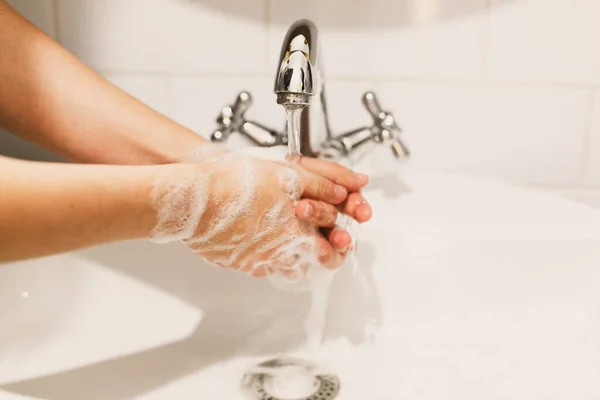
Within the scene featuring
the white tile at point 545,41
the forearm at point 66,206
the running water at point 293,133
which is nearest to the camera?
the forearm at point 66,206

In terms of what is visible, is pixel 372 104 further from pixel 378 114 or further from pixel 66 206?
pixel 66 206

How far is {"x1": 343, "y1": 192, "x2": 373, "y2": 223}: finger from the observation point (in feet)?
1.78

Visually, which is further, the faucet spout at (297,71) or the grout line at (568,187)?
the grout line at (568,187)

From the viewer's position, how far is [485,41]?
0.64 metres

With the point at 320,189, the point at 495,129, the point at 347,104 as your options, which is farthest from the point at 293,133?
the point at 495,129

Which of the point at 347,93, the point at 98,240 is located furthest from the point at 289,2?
the point at 98,240

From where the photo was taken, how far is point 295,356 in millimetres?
585

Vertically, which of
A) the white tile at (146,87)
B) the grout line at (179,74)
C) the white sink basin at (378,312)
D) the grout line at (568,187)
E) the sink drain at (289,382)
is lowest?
the sink drain at (289,382)

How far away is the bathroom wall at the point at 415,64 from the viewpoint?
2.10ft

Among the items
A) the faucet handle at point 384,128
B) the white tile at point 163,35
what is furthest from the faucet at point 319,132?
the white tile at point 163,35

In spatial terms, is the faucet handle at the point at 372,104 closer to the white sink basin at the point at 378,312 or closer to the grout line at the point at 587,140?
the white sink basin at the point at 378,312

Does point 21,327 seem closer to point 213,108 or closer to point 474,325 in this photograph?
point 213,108

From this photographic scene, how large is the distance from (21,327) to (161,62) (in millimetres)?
320

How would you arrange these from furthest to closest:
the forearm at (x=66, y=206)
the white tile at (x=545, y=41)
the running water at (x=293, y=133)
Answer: the white tile at (x=545, y=41)
the running water at (x=293, y=133)
the forearm at (x=66, y=206)
